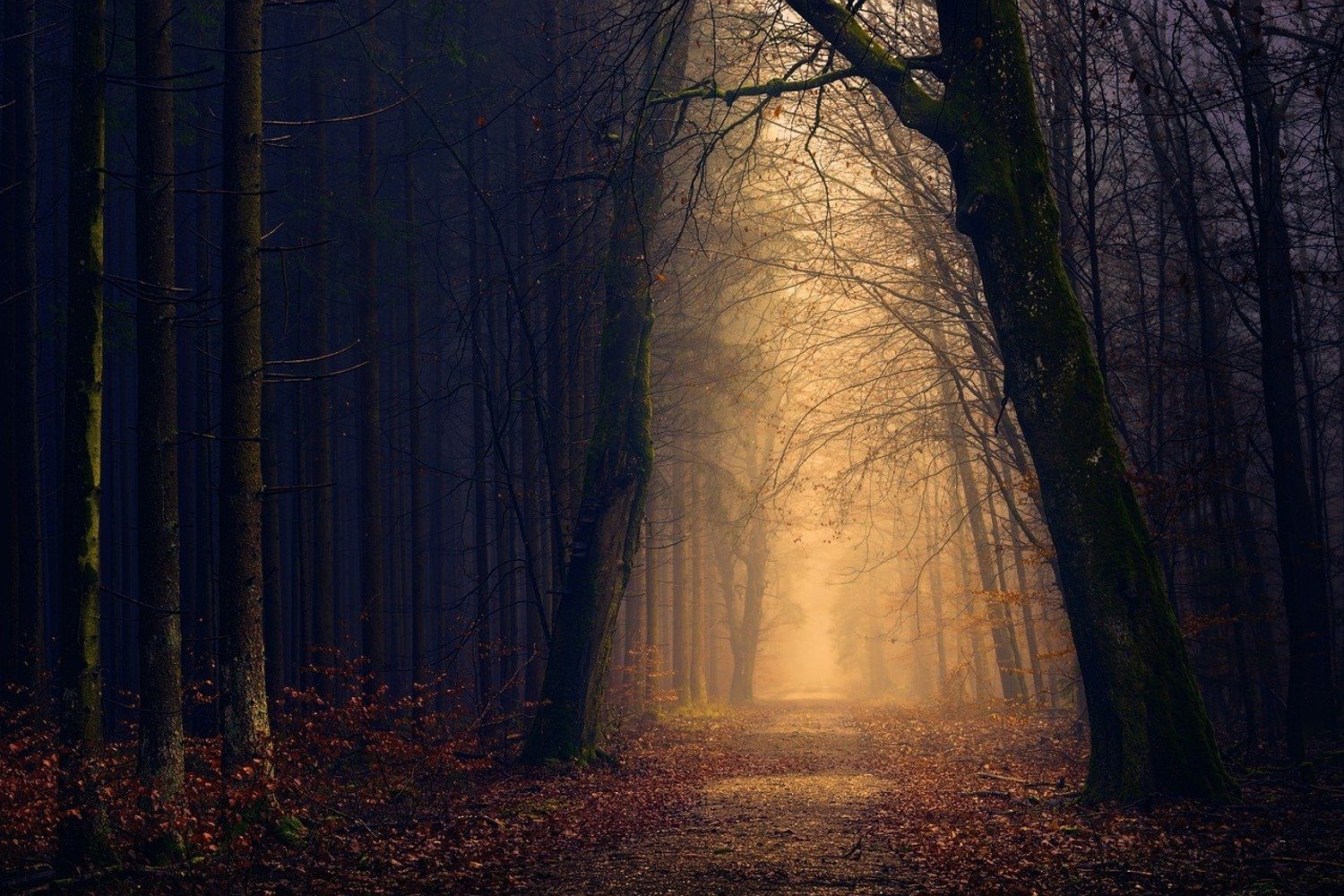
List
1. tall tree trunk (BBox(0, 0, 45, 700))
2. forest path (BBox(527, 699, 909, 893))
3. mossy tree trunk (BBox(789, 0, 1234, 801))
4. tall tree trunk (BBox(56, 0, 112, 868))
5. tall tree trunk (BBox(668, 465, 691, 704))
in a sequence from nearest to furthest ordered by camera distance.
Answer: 1. forest path (BBox(527, 699, 909, 893))
2. tall tree trunk (BBox(56, 0, 112, 868))
3. mossy tree trunk (BBox(789, 0, 1234, 801))
4. tall tree trunk (BBox(0, 0, 45, 700))
5. tall tree trunk (BBox(668, 465, 691, 704))

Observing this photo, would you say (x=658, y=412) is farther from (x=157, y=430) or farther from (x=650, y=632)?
(x=157, y=430)

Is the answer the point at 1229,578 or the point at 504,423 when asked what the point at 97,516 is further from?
the point at 1229,578

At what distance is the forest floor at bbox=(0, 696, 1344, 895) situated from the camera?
21.1 ft

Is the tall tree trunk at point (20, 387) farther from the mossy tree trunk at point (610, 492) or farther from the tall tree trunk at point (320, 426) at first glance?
the mossy tree trunk at point (610, 492)

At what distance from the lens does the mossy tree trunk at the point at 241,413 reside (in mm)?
8617

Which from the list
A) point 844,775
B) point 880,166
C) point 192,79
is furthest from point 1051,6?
point 192,79

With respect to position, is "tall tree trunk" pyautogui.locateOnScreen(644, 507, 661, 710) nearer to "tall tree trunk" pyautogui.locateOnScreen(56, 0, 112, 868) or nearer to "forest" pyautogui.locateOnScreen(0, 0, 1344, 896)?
"forest" pyautogui.locateOnScreen(0, 0, 1344, 896)

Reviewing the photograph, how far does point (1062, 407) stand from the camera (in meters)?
8.65

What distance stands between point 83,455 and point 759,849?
599 cm

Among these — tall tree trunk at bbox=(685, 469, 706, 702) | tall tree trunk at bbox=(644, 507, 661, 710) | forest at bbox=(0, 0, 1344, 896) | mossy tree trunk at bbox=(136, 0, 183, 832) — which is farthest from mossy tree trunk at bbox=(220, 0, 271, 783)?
tall tree trunk at bbox=(685, 469, 706, 702)

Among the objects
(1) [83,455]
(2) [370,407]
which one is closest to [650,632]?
(2) [370,407]

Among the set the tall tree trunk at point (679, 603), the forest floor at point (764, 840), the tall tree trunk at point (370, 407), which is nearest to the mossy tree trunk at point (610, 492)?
the forest floor at point (764, 840)

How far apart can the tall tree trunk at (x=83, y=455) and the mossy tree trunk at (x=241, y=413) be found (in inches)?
47.8

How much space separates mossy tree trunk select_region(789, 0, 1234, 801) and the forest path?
2.53m
